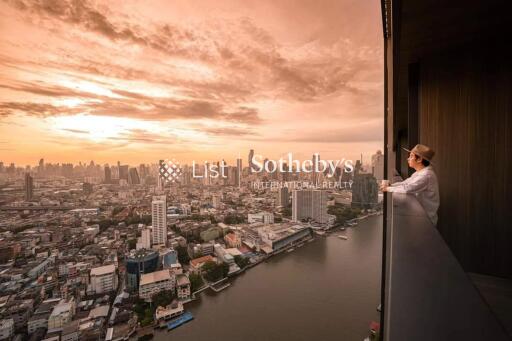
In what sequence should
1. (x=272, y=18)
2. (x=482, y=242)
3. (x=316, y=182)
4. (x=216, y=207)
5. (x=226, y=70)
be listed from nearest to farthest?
(x=482, y=242) < (x=272, y=18) < (x=226, y=70) < (x=216, y=207) < (x=316, y=182)

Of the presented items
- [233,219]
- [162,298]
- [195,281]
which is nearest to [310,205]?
[233,219]

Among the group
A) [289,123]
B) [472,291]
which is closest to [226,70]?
[289,123]

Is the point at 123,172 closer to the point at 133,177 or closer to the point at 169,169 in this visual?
the point at 133,177

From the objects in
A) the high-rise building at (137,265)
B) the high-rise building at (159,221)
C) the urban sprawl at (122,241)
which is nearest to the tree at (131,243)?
the urban sprawl at (122,241)

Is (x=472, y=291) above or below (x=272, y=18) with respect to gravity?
below

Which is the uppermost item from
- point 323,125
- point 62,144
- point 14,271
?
point 323,125

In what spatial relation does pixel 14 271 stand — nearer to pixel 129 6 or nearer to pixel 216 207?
pixel 129 6

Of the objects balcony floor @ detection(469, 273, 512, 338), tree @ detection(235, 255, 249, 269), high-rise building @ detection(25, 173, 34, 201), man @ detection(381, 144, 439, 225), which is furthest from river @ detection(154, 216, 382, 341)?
high-rise building @ detection(25, 173, 34, 201)
